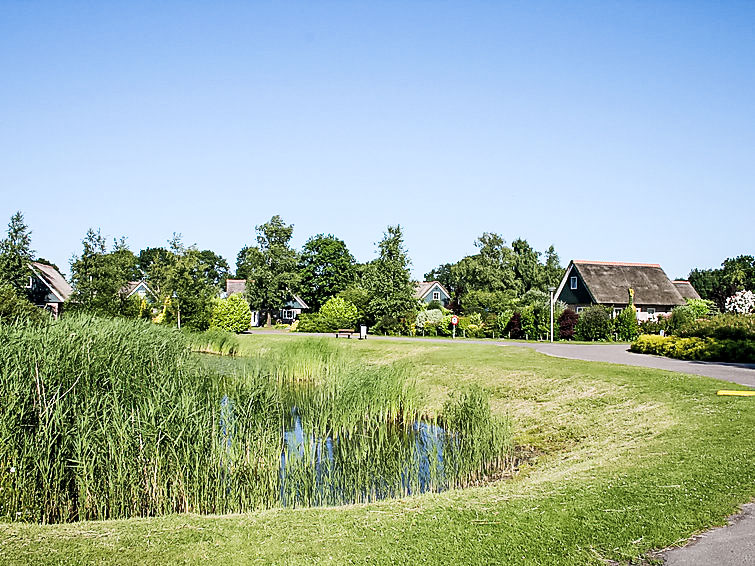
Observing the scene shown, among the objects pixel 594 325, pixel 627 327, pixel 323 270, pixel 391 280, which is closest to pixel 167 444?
pixel 594 325

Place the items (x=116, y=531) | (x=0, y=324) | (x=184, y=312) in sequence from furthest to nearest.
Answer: (x=184, y=312) → (x=0, y=324) → (x=116, y=531)

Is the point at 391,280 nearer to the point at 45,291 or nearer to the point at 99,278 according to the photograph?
the point at 99,278

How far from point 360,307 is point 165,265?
1710cm

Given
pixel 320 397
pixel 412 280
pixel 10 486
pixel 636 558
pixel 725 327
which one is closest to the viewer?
pixel 636 558

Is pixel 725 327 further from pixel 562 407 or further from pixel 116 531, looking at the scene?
pixel 116 531

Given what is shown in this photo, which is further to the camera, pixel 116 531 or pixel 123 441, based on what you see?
pixel 123 441

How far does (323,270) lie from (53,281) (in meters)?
31.2

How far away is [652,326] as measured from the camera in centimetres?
3631

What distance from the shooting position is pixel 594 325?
125 ft

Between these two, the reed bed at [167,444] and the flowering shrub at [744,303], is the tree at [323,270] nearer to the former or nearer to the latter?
the flowering shrub at [744,303]

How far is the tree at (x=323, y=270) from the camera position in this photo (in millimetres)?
74438

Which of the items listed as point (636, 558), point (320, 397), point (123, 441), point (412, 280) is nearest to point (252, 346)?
point (412, 280)

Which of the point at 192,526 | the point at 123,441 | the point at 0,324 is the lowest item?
the point at 192,526

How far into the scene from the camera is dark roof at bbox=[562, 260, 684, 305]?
161 feet
